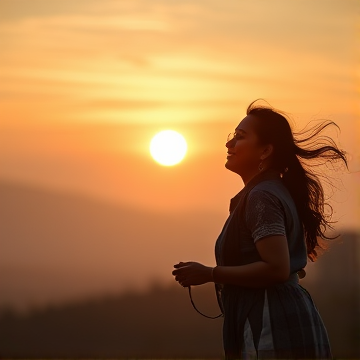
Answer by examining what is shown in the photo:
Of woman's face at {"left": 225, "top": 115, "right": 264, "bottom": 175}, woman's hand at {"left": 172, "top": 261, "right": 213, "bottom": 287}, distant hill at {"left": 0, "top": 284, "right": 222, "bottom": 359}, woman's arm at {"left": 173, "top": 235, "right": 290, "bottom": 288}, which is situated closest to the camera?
woman's arm at {"left": 173, "top": 235, "right": 290, "bottom": 288}

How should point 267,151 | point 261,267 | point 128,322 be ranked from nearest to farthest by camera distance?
point 261,267 < point 267,151 < point 128,322

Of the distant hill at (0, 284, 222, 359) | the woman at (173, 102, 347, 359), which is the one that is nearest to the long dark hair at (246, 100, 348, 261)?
the woman at (173, 102, 347, 359)

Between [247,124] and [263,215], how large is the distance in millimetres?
783

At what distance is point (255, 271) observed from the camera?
5.93 m

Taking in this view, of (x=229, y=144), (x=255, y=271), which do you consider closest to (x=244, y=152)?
(x=229, y=144)

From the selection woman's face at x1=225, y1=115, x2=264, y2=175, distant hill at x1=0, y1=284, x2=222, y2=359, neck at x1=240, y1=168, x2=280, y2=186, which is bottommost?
neck at x1=240, y1=168, x2=280, y2=186

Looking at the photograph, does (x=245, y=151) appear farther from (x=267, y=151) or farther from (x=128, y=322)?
(x=128, y=322)

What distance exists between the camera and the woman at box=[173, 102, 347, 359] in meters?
5.95

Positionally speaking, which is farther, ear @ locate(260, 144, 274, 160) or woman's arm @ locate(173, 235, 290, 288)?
ear @ locate(260, 144, 274, 160)

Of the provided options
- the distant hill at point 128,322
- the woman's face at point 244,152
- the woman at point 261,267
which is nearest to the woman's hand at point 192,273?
the woman at point 261,267

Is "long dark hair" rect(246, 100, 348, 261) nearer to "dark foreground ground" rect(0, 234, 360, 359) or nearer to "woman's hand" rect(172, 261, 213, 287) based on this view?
"woman's hand" rect(172, 261, 213, 287)

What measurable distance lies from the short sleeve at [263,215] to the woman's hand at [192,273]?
0.35 meters

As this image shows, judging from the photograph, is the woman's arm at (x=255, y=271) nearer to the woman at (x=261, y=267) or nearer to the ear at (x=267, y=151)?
the woman at (x=261, y=267)

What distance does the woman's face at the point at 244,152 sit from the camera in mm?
6395
